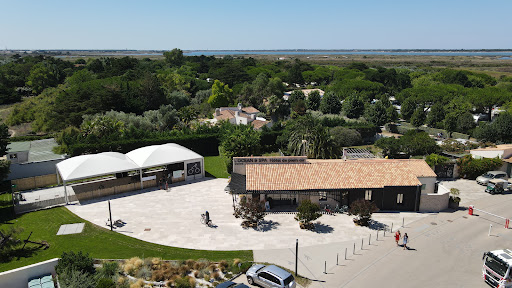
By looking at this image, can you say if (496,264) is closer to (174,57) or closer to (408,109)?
(408,109)

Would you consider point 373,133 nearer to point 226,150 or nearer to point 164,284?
point 226,150

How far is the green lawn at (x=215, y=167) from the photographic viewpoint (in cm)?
4009

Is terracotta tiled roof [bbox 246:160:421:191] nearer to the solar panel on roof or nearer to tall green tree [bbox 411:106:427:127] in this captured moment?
the solar panel on roof

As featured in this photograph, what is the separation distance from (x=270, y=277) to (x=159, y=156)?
21428 mm

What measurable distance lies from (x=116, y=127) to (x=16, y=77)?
8652 centimetres

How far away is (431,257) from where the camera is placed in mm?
22953

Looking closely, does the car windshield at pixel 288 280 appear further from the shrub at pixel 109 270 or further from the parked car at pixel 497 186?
the parked car at pixel 497 186

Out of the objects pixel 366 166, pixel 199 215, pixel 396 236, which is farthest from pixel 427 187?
pixel 199 215

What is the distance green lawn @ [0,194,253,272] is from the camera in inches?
896

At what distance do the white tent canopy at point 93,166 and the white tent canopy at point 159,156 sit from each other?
96 cm

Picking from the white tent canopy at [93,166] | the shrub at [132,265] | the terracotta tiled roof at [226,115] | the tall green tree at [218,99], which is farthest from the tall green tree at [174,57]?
the shrub at [132,265]

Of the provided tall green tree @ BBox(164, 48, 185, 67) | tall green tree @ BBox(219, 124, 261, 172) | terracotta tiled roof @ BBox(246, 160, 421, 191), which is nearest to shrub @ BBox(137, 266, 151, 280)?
terracotta tiled roof @ BBox(246, 160, 421, 191)

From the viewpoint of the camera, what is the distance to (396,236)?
24.2 meters

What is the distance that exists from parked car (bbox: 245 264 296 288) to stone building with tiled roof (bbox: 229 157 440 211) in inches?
380
